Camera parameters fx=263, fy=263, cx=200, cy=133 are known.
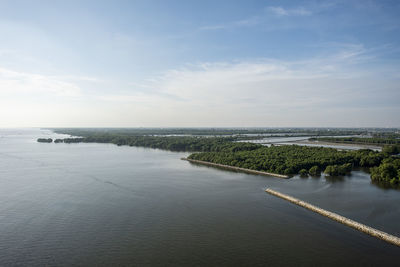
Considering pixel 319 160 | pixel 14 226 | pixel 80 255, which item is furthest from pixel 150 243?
pixel 319 160

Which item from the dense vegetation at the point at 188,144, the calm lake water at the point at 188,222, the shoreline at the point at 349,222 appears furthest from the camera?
the dense vegetation at the point at 188,144

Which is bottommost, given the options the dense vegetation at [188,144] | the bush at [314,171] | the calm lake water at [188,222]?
the calm lake water at [188,222]

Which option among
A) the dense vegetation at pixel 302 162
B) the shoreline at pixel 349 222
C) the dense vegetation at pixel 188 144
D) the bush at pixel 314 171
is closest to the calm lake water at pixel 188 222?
the shoreline at pixel 349 222

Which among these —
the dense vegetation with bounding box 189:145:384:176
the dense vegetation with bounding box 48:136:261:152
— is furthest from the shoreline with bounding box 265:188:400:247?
the dense vegetation with bounding box 48:136:261:152

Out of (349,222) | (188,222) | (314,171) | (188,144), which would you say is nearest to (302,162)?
(314,171)

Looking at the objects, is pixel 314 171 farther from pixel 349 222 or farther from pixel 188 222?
pixel 188 222

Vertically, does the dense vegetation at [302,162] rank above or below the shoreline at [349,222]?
above

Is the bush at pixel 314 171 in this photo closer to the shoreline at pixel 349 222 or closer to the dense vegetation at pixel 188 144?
the shoreline at pixel 349 222

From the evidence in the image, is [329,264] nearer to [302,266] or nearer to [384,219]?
[302,266]

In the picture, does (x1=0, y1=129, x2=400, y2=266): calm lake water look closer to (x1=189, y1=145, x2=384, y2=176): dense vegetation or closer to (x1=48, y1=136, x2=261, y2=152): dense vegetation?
(x1=189, y1=145, x2=384, y2=176): dense vegetation
